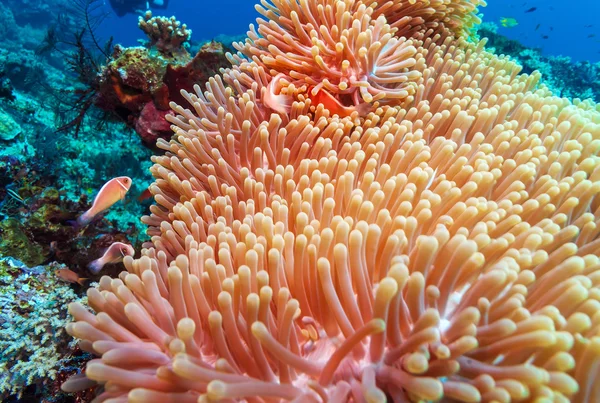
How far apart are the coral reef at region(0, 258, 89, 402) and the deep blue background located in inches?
2566

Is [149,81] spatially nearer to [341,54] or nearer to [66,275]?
[66,275]

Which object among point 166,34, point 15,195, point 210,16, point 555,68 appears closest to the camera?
point 15,195

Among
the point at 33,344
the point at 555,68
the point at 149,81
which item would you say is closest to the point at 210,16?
the point at 555,68

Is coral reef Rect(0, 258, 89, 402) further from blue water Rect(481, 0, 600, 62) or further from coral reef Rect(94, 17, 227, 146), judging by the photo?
blue water Rect(481, 0, 600, 62)

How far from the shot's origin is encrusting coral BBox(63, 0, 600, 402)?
1112 millimetres

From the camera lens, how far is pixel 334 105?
2.46 metres

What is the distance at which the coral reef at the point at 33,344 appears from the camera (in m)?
2.27

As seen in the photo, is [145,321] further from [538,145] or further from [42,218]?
[42,218]

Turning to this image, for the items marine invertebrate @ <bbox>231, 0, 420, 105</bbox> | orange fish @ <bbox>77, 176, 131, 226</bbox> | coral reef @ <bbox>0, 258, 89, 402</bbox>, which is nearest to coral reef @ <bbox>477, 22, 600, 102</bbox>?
marine invertebrate @ <bbox>231, 0, 420, 105</bbox>

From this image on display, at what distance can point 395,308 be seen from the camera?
3.87 feet

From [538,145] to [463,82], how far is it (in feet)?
2.86

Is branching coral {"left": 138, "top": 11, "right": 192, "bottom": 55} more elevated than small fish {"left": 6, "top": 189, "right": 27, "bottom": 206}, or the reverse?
branching coral {"left": 138, "top": 11, "right": 192, "bottom": 55}

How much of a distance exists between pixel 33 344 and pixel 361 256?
92.8 inches

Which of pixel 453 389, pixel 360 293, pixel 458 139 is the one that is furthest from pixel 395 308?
pixel 458 139
